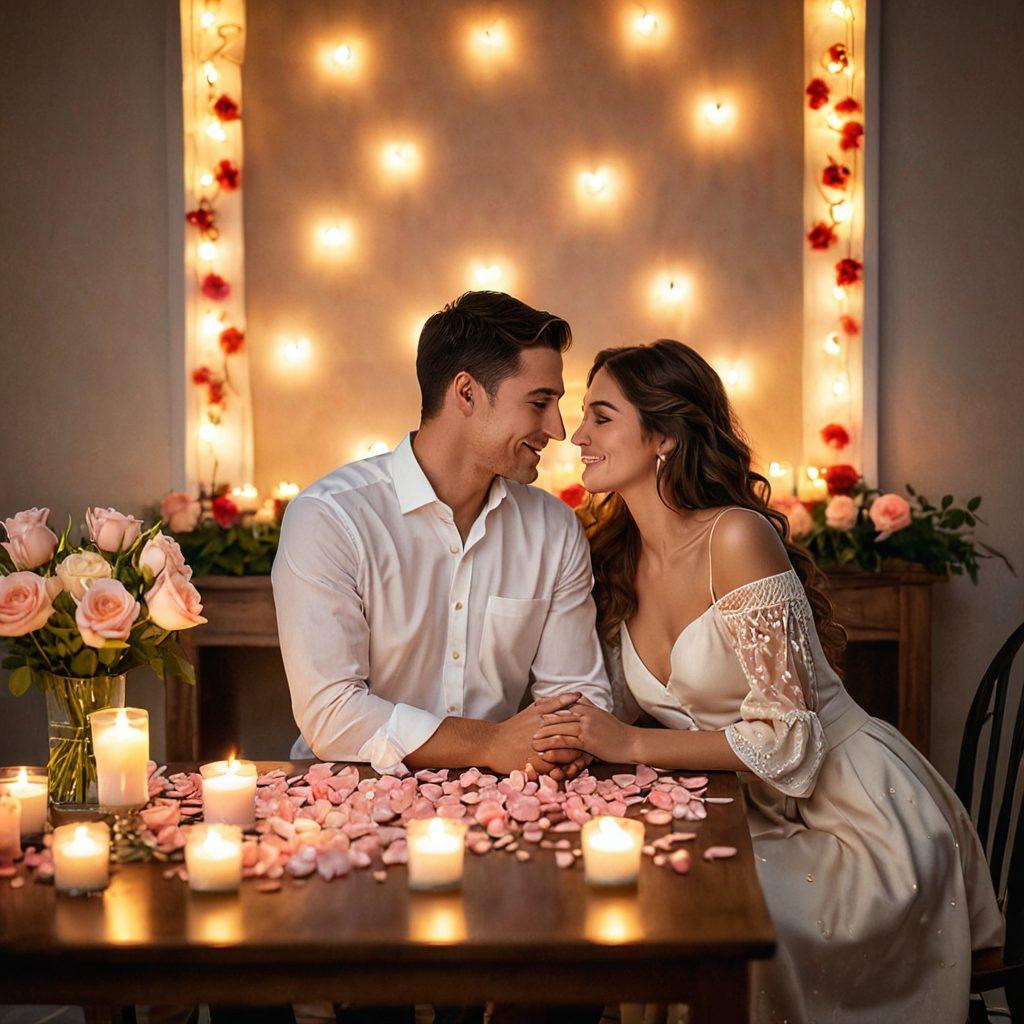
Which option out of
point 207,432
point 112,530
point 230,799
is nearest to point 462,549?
point 112,530

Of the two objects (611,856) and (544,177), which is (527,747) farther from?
(544,177)

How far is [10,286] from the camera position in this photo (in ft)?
11.1

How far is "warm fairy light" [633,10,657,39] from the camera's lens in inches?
135

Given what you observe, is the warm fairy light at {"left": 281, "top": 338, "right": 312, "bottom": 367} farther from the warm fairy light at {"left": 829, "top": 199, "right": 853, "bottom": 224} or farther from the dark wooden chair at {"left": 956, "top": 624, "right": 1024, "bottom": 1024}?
the dark wooden chair at {"left": 956, "top": 624, "right": 1024, "bottom": 1024}

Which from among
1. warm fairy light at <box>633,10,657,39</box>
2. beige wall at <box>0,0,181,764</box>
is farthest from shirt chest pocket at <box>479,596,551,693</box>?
warm fairy light at <box>633,10,657,39</box>

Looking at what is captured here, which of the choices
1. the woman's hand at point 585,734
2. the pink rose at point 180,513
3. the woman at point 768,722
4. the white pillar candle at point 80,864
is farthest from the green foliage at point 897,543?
the white pillar candle at point 80,864

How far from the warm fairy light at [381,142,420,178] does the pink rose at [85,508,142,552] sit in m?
2.10

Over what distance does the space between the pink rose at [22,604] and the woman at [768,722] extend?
0.73 metres

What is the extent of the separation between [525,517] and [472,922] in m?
1.23

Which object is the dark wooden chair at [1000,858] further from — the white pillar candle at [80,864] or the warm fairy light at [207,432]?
the warm fairy light at [207,432]

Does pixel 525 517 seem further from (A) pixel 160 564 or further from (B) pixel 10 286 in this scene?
(B) pixel 10 286

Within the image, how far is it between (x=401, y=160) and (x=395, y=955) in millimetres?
2786

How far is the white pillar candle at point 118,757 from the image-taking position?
1.46 meters

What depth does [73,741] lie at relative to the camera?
5.17ft
